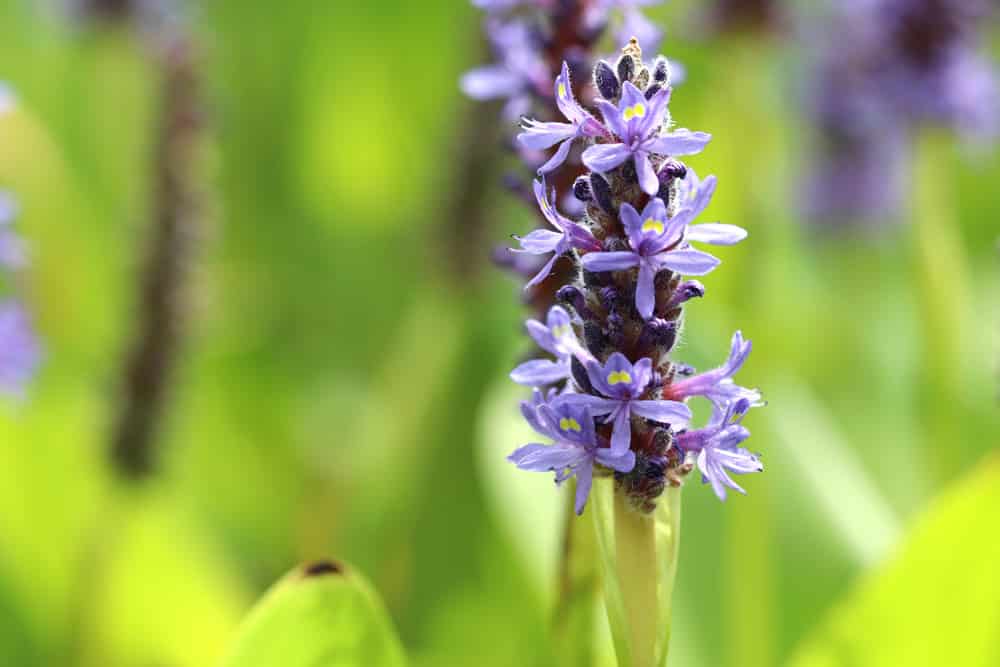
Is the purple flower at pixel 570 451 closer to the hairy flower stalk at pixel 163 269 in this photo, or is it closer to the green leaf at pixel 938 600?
the green leaf at pixel 938 600

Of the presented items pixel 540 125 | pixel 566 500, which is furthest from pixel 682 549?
pixel 540 125

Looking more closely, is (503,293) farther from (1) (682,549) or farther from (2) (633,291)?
(2) (633,291)

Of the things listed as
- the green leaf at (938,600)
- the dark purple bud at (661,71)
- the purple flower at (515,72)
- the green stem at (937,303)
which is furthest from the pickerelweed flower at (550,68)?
the green stem at (937,303)

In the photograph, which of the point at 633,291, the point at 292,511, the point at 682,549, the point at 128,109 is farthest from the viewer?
the point at 128,109

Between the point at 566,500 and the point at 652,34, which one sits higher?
the point at 652,34

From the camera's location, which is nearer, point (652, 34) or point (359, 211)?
point (652, 34)

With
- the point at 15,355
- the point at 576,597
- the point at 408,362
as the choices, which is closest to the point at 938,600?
the point at 576,597

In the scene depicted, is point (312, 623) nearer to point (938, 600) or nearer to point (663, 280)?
point (663, 280)
